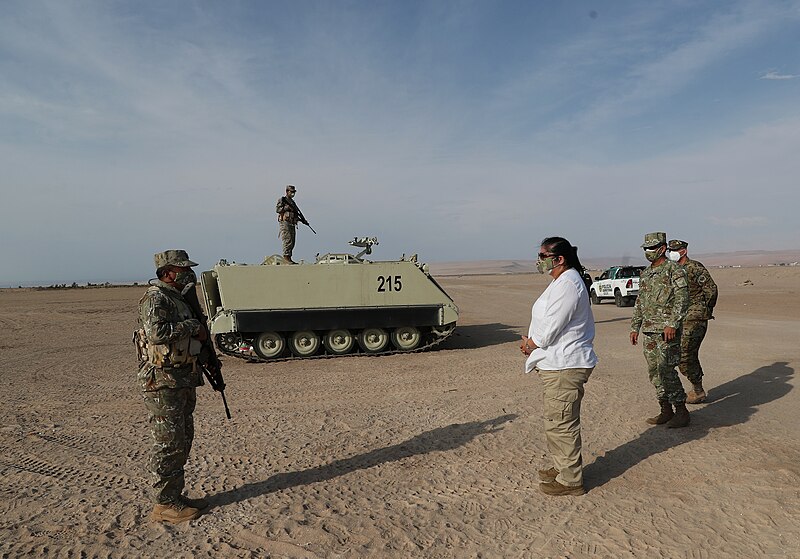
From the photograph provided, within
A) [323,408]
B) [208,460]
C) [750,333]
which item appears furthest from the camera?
[750,333]

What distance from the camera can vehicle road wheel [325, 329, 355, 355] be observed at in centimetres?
1107

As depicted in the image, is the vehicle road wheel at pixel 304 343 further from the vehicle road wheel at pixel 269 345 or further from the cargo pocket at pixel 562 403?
Answer: the cargo pocket at pixel 562 403

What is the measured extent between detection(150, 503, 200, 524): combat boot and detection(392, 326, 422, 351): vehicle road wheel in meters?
7.67

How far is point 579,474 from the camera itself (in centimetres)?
417

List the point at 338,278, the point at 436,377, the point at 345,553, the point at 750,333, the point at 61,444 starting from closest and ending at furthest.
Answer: the point at 345,553 → the point at 61,444 → the point at 436,377 → the point at 338,278 → the point at 750,333

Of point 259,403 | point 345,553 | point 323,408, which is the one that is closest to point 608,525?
point 345,553

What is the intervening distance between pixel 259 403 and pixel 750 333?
12055mm

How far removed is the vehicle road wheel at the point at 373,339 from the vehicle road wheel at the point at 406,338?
22 cm

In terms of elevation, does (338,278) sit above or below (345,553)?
above

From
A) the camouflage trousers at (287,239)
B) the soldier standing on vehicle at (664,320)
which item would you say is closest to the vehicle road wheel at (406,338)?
the camouflage trousers at (287,239)

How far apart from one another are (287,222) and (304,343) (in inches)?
108

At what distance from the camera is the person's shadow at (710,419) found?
4.78 meters

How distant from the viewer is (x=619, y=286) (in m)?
22.9

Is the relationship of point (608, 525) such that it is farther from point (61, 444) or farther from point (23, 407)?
point (23, 407)
